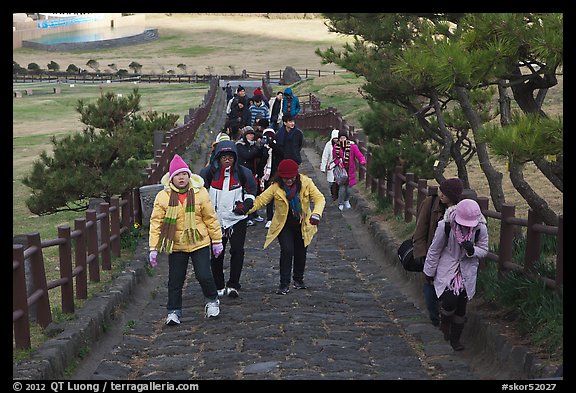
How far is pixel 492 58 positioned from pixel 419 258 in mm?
2149

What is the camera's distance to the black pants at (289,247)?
10938 mm

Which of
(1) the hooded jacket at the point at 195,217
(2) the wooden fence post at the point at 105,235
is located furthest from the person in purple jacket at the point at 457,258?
(2) the wooden fence post at the point at 105,235

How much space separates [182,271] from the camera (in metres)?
9.67

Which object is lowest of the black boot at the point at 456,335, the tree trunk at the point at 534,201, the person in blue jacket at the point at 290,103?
the black boot at the point at 456,335

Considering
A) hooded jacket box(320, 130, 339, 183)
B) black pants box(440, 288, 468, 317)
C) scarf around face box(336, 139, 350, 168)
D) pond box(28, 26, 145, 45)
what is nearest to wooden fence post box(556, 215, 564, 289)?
black pants box(440, 288, 468, 317)

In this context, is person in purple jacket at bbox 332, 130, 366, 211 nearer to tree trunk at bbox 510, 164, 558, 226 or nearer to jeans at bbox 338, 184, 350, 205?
jeans at bbox 338, 184, 350, 205

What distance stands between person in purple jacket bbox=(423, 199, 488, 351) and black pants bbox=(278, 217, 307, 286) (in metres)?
2.54

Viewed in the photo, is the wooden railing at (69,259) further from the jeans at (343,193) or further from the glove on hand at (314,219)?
the jeans at (343,193)

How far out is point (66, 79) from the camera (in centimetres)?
7369

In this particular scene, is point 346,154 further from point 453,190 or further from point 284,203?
point 453,190

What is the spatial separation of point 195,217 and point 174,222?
0.23 m

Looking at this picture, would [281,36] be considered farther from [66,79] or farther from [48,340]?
[48,340]

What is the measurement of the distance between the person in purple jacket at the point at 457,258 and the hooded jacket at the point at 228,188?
2.52 metres

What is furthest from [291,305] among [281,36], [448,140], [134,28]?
[134,28]
